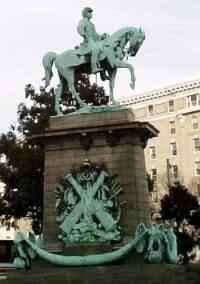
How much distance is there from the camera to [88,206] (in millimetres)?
20891

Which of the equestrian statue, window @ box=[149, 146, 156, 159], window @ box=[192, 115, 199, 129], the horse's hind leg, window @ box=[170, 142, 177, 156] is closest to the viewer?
the equestrian statue

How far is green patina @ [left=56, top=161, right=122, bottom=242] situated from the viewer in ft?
67.6

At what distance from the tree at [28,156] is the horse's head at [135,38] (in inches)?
608

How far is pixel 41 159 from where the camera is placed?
39.4m

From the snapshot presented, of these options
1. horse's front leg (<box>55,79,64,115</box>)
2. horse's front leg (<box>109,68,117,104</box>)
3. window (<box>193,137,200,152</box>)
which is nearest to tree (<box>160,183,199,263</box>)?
horse's front leg (<box>55,79,64,115</box>)

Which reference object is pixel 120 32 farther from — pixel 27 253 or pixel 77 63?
pixel 27 253

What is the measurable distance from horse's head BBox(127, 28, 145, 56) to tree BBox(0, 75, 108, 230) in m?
15.5

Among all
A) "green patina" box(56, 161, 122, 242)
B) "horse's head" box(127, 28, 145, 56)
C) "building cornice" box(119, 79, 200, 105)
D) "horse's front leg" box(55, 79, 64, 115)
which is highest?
"building cornice" box(119, 79, 200, 105)

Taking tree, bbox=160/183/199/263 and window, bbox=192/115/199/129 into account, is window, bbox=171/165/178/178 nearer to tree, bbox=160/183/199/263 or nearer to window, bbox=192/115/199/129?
window, bbox=192/115/199/129

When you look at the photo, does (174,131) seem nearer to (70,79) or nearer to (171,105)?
(171,105)

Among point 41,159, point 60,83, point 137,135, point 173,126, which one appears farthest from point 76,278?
point 173,126

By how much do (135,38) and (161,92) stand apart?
167ft

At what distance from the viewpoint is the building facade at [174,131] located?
70188mm

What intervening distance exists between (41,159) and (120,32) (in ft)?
57.3
